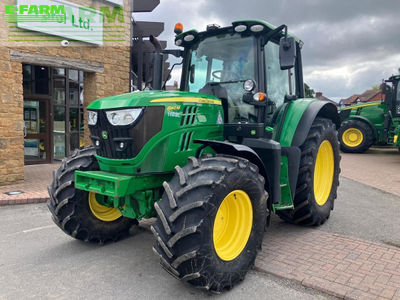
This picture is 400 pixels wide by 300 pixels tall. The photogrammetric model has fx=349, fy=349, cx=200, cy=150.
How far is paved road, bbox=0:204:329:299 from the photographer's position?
2.99 meters

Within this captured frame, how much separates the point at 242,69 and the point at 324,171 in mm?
2275

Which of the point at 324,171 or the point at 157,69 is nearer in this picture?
the point at 157,69

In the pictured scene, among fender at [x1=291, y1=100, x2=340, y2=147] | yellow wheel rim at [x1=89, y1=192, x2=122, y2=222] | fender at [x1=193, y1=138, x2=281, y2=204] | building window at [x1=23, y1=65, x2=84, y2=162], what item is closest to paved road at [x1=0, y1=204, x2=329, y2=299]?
yellow wheel rim at [x1=89, y1=192, x2=122, y2=222]

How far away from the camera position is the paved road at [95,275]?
9.82 ft

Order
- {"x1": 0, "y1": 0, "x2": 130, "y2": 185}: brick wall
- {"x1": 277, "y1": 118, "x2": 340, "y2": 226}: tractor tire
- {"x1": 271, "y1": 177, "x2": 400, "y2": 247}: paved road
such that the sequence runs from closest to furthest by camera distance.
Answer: {"x1": 277, "y1": 118, "x2": 340, "y2": 226}: tractor tire, {"x1": 271, "y1": 177, "x2": 400, "y2": 247}: paved road, {"x1": 0, "y1": 0, "x2": 130, "y2": 185}: brick wall

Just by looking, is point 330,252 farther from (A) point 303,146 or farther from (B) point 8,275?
(B) point 8,275

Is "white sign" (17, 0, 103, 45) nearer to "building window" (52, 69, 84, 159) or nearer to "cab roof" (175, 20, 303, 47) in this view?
"building window" (52, 69, 84, 159)

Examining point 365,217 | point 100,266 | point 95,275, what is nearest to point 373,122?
point 365,217

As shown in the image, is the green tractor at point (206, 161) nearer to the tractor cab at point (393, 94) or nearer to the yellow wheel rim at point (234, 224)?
the yellow wheel rim at point (234, 224)

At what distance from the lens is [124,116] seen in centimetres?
319

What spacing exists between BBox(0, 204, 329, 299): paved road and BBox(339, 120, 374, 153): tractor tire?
510 inches

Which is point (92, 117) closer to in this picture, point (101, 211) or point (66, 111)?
point (101, 211)

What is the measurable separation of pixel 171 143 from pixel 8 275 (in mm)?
2015

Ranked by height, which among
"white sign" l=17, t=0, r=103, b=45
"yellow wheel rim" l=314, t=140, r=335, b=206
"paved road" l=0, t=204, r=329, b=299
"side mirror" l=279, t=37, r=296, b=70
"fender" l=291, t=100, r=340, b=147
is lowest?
"paved road" l=0, t=204, r=329, b=299
